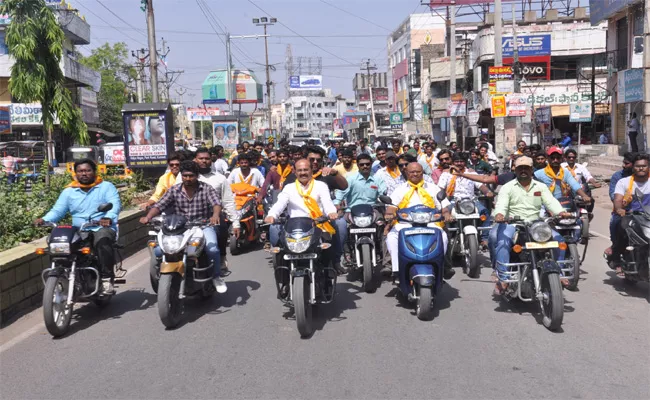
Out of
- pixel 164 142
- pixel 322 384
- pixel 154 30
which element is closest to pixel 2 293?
pixel 322 384

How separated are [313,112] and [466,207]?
143 meters

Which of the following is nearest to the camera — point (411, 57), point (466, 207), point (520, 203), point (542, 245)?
point (542, 245)

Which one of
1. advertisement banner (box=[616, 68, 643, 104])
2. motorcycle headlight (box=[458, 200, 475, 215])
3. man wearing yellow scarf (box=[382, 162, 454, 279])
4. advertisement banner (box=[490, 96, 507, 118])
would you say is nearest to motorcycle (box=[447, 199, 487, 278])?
motorcycle headlight (box=[458, 200, 475, 215])

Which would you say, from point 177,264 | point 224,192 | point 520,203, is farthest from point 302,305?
point 224,192

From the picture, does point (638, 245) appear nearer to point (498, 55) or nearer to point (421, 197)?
point (421, 197)

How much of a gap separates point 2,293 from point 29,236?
2.81 m

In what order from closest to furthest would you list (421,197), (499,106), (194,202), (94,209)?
(94,209)
(194,202)
(421,197)
(499,106)

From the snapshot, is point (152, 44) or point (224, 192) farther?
point (152, 44)

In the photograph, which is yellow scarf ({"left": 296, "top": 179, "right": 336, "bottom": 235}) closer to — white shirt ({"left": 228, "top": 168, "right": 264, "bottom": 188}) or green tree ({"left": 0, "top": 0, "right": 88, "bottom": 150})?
white shirt ({"left": 228, "top": 168, "right": 264, "bottom": 188})

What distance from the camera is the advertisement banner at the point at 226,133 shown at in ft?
158

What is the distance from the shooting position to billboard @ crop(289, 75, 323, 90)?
11996cm

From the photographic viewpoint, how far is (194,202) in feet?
24.0

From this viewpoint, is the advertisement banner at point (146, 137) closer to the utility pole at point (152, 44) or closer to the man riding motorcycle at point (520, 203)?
the utility pole at point (152, 44)

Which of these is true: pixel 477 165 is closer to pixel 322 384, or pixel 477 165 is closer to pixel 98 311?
pixel 98 311
